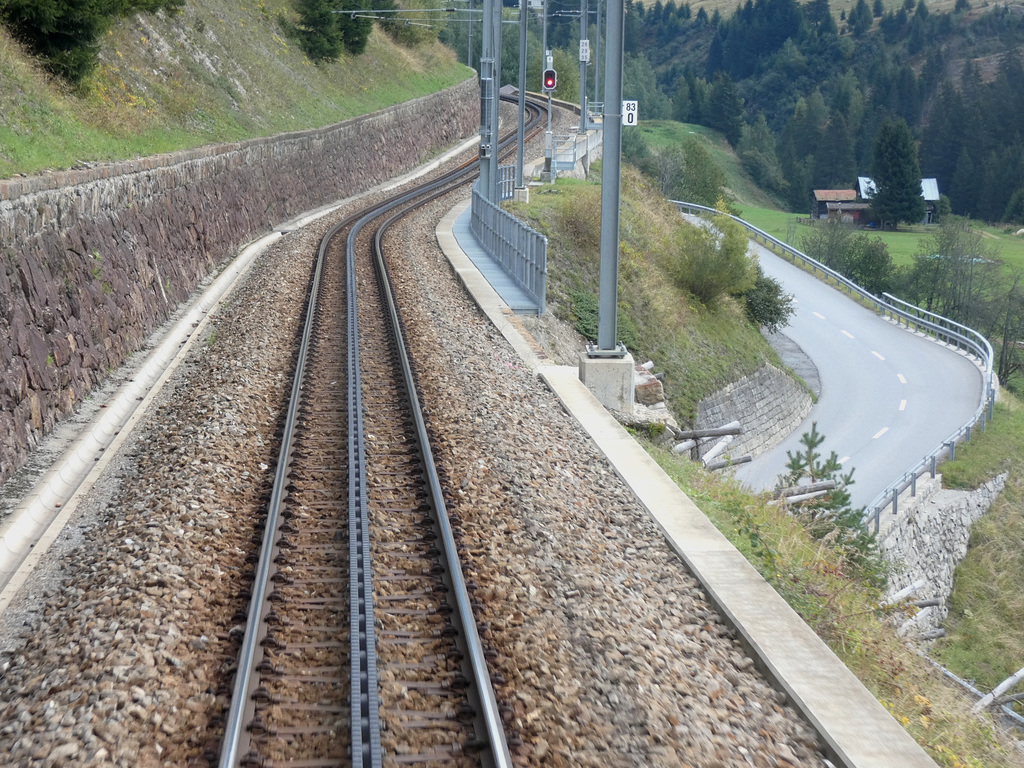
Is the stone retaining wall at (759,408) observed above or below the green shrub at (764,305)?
below

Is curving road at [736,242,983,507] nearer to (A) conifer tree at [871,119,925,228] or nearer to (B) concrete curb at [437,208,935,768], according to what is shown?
(B) concrete curb at [437,208,935,768]

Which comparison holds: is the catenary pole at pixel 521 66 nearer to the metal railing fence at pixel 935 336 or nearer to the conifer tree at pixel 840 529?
the metal railing fence at pixel 935 336

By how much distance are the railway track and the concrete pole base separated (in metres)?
3.44

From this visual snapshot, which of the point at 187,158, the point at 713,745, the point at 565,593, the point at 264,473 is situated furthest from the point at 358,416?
the point at 187,158

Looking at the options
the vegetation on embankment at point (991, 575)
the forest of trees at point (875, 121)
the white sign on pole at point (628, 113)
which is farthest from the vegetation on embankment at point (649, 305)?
the forest of trees at point (875, 121)

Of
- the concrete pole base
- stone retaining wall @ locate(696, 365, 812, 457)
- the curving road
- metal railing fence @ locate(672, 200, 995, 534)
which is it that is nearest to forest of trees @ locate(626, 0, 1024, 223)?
metal railing fence @ locate(672, 200, 995, 534)

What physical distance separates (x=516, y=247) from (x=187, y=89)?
14.8m

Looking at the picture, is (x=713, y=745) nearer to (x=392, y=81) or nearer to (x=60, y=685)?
(x=60, y=685)

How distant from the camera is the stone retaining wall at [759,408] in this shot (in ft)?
96.4

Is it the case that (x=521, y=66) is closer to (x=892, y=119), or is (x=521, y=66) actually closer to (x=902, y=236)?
(x=902, y=236)

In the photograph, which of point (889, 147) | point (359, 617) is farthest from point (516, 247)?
point (889, 147)

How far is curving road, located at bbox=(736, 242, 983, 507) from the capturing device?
97.8 feet

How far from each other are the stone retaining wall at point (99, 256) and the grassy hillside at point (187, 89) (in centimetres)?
73

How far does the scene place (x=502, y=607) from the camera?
24.8 ft
